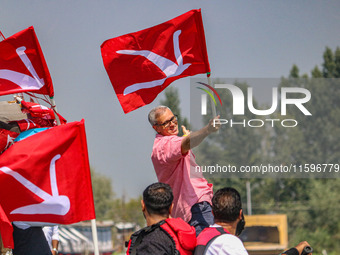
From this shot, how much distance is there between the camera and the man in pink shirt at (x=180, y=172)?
5.77 metres

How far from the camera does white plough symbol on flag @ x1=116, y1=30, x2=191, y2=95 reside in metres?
6.61

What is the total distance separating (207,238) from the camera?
4.87 metres

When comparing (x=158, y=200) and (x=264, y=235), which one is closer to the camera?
(x=158, y=200)

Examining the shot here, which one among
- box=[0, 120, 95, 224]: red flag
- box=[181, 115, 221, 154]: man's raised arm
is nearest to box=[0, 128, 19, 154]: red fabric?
box=[0, 120, 95, 224]: red flag

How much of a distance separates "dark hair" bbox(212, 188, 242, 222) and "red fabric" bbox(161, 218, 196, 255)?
252 mm

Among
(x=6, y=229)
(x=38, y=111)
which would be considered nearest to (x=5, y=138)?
(x=38, y=111)

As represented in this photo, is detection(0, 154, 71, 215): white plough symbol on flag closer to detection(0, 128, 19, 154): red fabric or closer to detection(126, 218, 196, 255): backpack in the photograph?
detection(0, 128, 19, 154): red fabric

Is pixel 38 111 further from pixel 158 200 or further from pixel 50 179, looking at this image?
pixel 158 200

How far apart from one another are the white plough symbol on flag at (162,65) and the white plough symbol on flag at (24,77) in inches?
34.8

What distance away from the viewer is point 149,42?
670 centimetres

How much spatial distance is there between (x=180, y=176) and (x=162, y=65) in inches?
50.9

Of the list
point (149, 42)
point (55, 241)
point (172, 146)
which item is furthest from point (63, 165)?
point (55, 241)

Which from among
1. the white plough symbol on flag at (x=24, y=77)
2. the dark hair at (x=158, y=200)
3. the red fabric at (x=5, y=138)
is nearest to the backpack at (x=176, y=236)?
the dark hair at (x=158, y=200)

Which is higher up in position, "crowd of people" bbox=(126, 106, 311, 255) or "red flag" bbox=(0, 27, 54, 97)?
"red flag" bbox=(0, 27, 54, 97)
